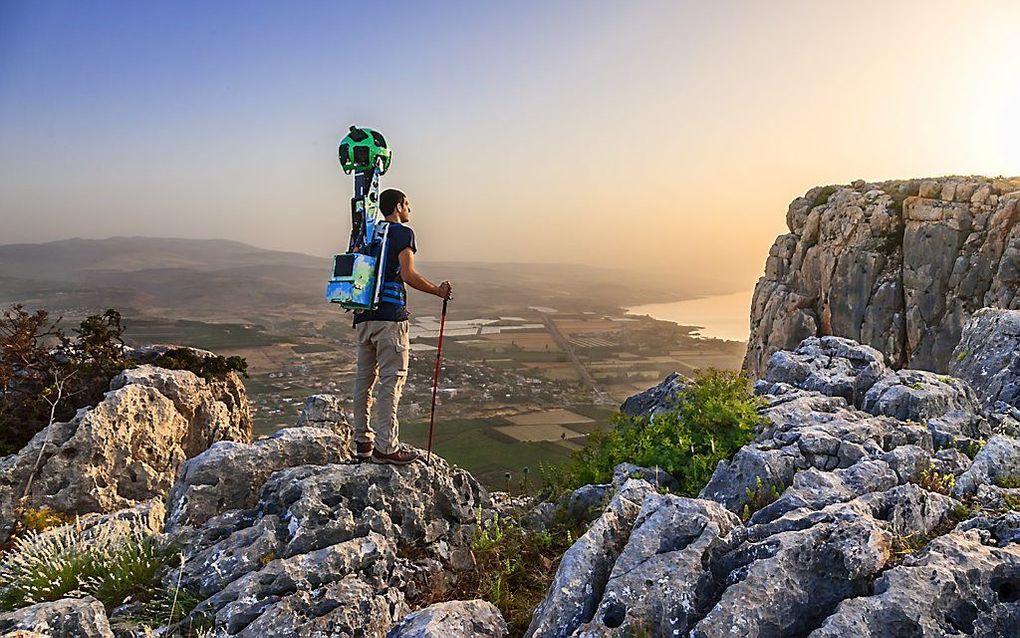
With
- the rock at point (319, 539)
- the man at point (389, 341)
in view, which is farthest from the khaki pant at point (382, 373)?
the rock at point (319, 539)

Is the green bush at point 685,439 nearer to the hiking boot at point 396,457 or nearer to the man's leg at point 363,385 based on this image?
the hiking boot at point 396,457

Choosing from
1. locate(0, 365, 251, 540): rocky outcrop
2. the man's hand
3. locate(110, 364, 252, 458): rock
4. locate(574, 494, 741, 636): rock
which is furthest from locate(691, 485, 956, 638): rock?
locate(110, 364, 252, 458): rock

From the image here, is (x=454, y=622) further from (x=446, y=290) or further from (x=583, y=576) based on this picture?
(x=446, y=290)

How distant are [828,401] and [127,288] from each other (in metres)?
A: 142

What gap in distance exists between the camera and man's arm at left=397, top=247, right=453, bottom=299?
9.07 meters

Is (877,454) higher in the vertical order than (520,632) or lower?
higher

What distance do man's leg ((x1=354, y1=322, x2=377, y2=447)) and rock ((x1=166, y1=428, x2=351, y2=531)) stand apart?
2.76 ft

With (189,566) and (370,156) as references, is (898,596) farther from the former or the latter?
(370,156)

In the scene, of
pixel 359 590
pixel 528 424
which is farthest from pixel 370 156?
pixel 528 424

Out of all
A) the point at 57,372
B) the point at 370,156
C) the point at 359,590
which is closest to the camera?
the point at 359,590

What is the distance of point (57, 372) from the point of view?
45.8 ft

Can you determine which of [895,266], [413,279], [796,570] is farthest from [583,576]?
[895,266]

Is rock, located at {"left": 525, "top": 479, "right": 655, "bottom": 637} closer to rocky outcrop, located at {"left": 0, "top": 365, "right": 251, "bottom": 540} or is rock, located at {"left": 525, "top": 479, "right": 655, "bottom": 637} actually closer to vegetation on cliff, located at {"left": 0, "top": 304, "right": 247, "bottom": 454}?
rocky outcrop, located at {"left": 0, "top": 365, "right": 251, "bottom": 540}

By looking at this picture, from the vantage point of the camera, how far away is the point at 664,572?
19.4 ft
